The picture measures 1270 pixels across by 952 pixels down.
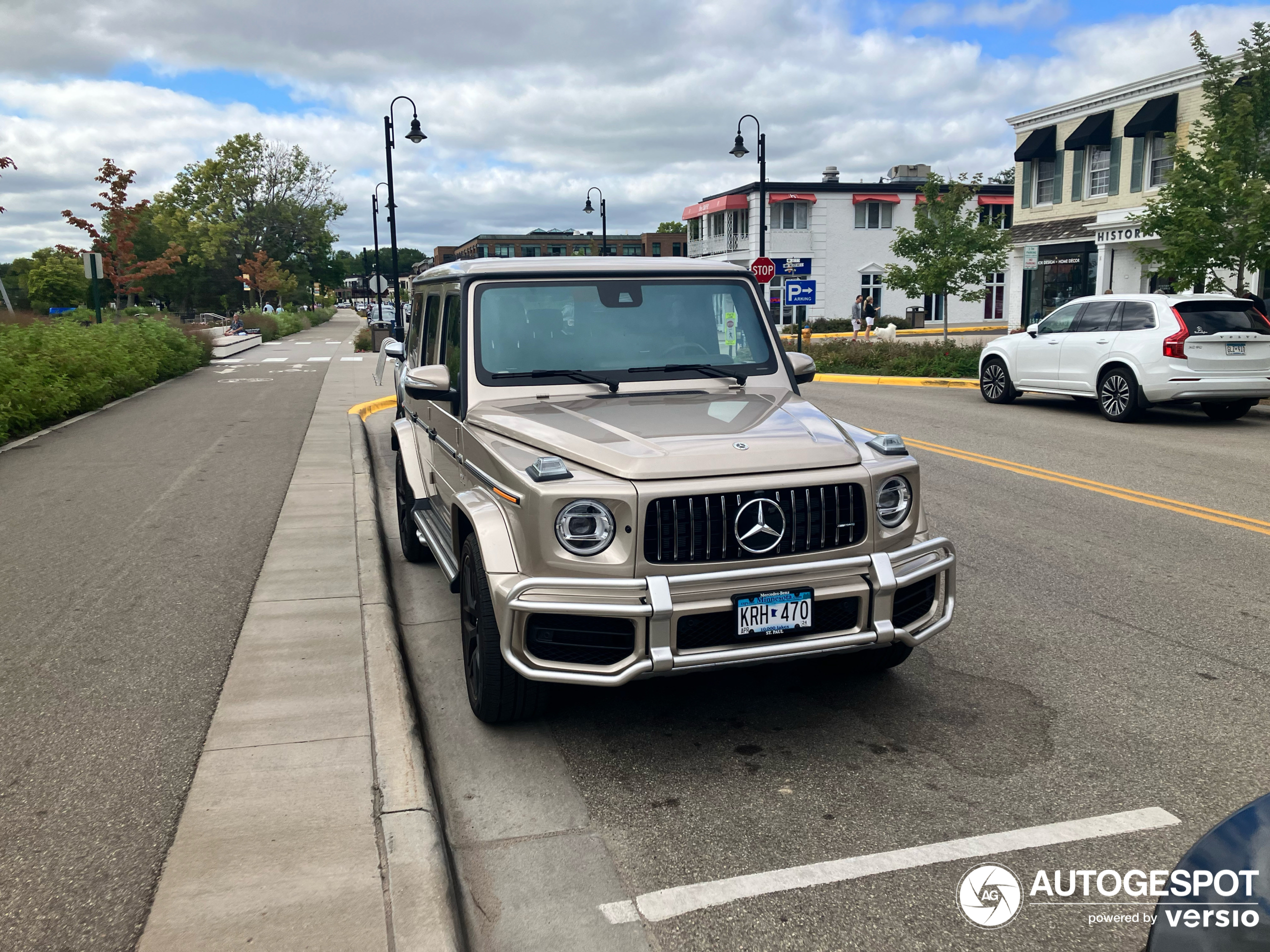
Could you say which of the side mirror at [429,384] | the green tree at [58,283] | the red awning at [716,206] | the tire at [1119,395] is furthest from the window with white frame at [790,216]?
the green tree at [58,283]

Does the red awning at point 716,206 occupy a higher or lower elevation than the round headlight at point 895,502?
higher

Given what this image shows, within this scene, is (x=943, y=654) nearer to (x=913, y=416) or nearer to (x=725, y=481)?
(x=725, y=481)

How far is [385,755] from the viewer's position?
4031 mm

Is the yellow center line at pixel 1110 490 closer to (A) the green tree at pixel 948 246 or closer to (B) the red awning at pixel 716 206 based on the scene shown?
(A) the green tree at pixel 948 246

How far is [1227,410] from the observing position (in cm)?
1470

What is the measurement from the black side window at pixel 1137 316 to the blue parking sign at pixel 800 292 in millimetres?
11581

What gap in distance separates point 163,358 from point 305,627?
64.5 feet

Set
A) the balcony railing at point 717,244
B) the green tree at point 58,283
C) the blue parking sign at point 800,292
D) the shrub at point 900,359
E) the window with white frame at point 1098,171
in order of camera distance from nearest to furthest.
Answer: the shrub at point 900,359
the blue parking sign at point 800,292
the window with white frame at point 1098,171
the balcony railing at point 717,244
the green tree at point 58,283

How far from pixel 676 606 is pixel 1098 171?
33271 mm

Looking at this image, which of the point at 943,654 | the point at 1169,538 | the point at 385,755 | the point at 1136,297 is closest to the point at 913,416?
the point at 1136,297

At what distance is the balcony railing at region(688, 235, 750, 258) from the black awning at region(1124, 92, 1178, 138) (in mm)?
26867

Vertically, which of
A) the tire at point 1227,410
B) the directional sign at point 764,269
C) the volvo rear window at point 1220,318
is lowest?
the tire at point 1227,410

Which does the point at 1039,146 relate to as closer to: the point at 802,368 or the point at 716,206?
the point at 716,206

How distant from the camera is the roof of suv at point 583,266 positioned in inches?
211
